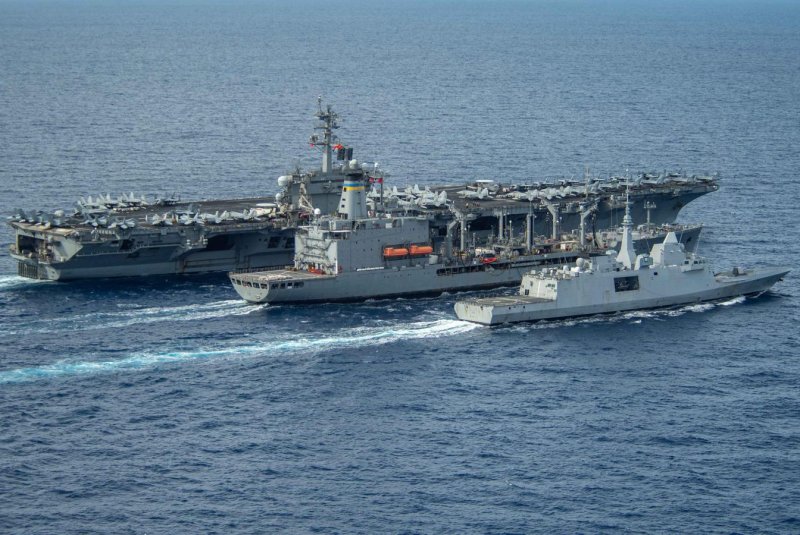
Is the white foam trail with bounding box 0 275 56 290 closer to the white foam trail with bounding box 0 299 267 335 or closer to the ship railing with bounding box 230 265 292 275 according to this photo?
the white foam trail with bounding box 0 299 267 335

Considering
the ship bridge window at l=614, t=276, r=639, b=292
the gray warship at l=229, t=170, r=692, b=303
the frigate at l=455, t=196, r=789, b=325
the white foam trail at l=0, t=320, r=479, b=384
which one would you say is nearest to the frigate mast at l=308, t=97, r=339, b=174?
the gray warship at l=229, t=170, r=692, b=303

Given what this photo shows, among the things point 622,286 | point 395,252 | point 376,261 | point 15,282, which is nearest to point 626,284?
point 622,286

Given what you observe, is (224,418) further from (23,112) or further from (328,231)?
(23,112)

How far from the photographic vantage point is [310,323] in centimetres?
7775

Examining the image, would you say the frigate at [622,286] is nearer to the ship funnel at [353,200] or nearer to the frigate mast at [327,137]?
the ship funnel at [353,200]

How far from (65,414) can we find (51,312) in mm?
16451

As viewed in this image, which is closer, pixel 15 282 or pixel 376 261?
pixel 376 261

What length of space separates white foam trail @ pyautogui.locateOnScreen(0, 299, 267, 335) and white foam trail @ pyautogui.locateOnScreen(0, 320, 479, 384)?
5643mm

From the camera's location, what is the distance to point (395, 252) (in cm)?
8462

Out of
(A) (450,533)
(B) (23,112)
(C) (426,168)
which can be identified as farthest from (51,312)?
(B) (23,112)

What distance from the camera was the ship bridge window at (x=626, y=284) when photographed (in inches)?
3157

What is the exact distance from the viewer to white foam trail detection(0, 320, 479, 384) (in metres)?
68.0

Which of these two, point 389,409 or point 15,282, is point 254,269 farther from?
point 389,409

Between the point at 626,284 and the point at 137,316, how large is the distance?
24850 mm
